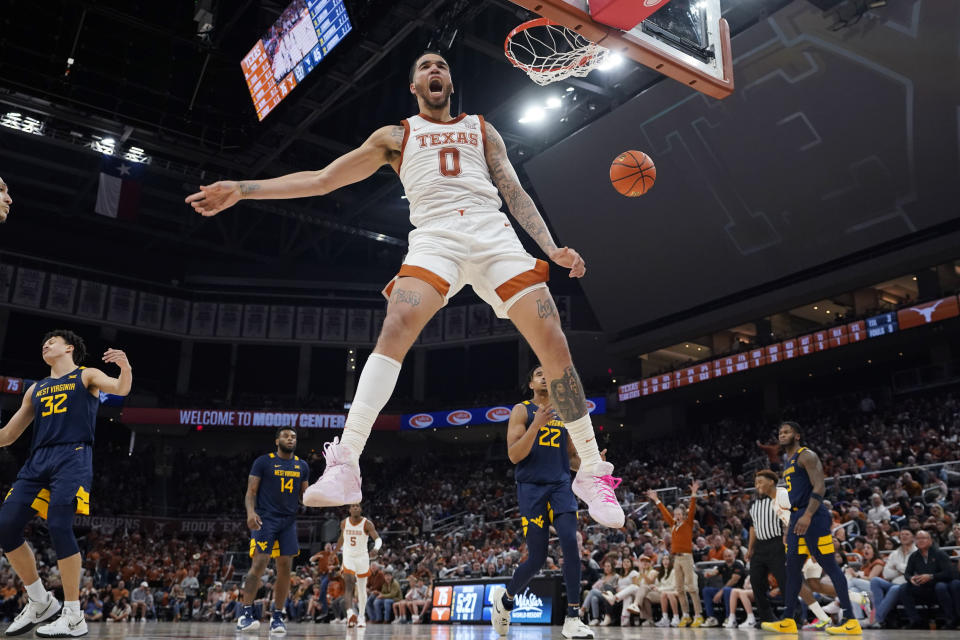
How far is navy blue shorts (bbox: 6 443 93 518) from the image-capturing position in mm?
5031

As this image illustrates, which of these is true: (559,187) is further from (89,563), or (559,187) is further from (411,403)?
(89,563)

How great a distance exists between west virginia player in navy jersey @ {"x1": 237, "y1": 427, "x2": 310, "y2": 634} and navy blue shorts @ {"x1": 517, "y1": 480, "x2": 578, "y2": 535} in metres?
2.78

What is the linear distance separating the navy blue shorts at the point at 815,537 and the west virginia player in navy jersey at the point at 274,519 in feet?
15.1

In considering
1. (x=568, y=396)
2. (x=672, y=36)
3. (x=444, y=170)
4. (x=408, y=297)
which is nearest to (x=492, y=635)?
(x=568, y=396)

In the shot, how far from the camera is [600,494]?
3.63m

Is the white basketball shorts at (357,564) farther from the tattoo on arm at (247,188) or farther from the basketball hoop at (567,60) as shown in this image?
the tattoo on arm at (247,188)

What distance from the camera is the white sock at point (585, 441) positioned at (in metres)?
3.65

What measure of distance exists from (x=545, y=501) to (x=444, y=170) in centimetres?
302

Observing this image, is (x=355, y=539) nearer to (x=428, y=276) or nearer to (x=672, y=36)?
(x=672, y=36)

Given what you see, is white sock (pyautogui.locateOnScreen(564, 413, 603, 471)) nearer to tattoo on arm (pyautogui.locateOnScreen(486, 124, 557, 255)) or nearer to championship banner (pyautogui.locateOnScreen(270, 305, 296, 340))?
tattoo on arm (pyautogui.locateOnScreen(486, 124, 557, 255))

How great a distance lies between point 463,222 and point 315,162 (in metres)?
21.6

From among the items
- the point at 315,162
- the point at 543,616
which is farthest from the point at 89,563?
the point at 543,616

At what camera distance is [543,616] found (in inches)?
430

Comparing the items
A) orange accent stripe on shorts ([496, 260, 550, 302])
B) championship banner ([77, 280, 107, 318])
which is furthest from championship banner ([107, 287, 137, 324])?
orange accent stripe on shorts ([496, 260, 550, 302])
